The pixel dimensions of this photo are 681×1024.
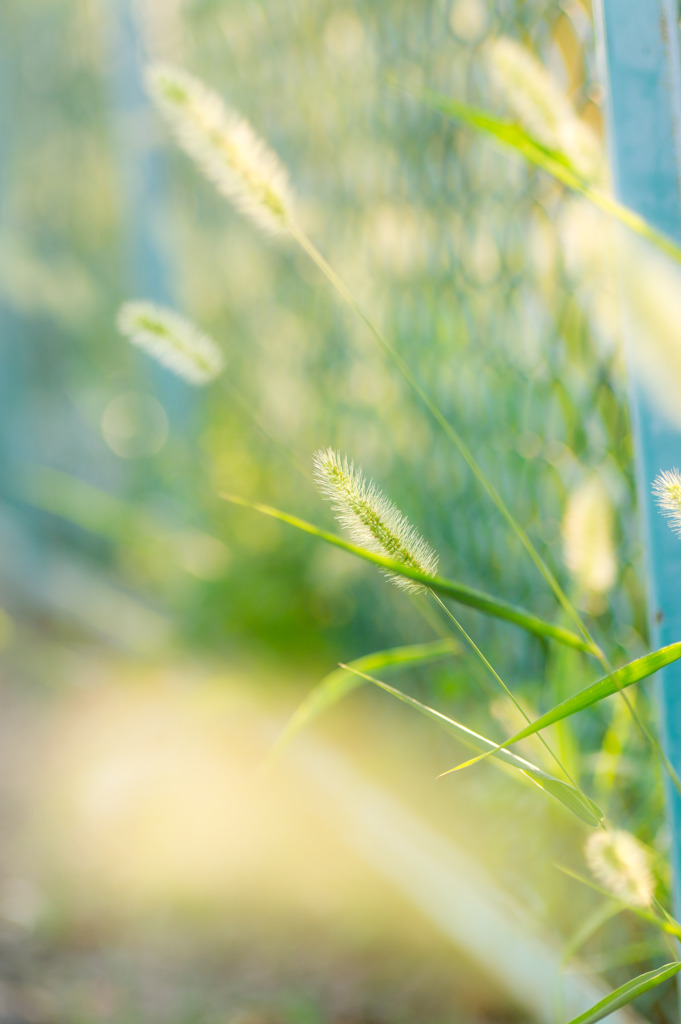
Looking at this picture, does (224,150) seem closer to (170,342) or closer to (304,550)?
(170,342)

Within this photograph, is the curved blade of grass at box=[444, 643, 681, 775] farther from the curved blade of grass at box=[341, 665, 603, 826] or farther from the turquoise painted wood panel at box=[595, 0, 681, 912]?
the turquoise painted wood panel at box=[595, 0, 681, 912]

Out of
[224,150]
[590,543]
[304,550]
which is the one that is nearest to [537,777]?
[590,543]

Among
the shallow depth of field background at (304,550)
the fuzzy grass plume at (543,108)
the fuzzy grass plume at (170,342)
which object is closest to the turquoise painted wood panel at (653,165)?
the fuzzy grass plume at (543,108)

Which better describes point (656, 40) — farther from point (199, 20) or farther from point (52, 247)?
point (52, 247)

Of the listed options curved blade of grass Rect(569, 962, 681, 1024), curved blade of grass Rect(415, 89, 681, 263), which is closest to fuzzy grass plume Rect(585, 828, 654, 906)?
curved blade of grass Rect(569, 962, 681, 1024)

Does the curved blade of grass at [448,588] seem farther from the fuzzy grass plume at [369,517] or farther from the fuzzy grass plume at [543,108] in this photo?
the fuzzy grass plume at [543,108]

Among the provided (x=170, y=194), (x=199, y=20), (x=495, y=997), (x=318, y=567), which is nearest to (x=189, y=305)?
(x=170, y=194)
